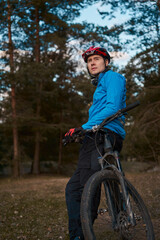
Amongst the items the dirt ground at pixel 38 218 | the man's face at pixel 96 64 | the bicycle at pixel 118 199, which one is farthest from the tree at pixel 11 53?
the bicycle at pixel 118 199

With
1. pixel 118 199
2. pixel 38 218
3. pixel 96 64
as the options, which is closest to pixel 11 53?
pixel 38 218

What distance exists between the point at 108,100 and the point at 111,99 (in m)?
0.04

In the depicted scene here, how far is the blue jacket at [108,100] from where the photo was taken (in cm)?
302

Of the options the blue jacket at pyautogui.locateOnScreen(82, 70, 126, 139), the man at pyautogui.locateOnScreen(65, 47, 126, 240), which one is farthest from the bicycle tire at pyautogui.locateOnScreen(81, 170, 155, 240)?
the blue jacket at pyautogui.locateOnScreen(82, 70, 126, 139)

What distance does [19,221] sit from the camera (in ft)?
18.1

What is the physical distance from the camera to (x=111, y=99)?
3.02m

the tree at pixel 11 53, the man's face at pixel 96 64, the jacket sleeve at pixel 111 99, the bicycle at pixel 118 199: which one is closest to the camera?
the bicycle at pixel 118 199

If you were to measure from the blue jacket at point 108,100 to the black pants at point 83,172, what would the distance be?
0.12m

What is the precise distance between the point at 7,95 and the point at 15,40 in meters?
3.64

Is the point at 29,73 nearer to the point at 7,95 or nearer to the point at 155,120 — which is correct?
the point at 7,95

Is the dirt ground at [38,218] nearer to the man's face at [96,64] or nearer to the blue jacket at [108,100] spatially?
the blue jacket at [108,100]

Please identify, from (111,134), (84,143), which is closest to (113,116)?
(111,134)

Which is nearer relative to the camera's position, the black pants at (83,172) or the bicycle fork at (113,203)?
the bicycle fork at (113,203)

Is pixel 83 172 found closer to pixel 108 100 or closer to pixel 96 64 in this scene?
pixel 108 100
